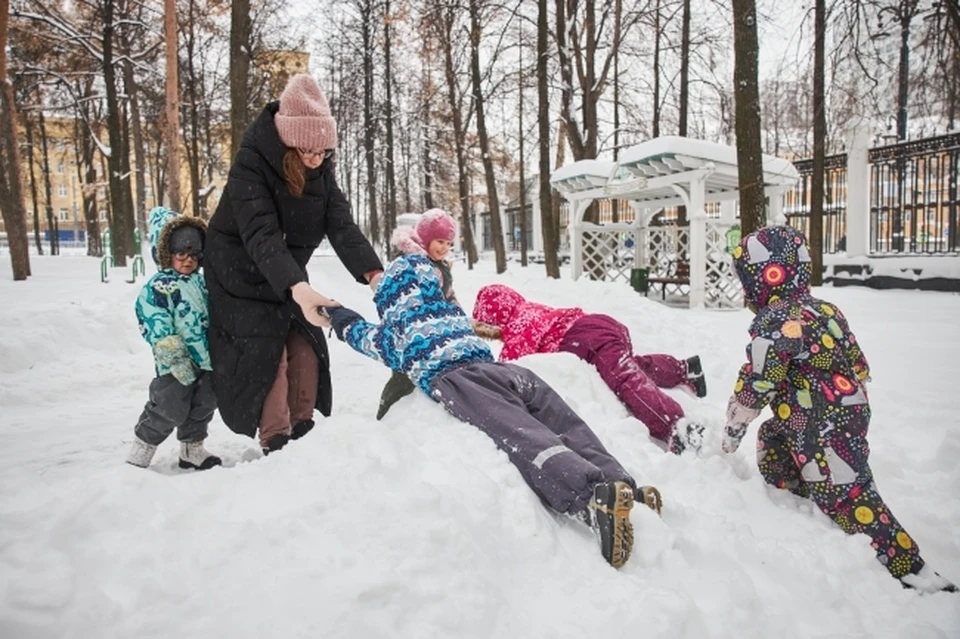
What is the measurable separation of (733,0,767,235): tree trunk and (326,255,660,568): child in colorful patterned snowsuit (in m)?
6.29

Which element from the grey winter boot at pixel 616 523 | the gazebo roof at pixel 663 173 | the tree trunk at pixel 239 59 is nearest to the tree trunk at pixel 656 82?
the gazebo roof at pixel 663 173

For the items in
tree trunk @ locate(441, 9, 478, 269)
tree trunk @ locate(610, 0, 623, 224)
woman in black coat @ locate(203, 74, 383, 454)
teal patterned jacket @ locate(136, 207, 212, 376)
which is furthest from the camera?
tree trunk @ locate(441, 9, 478, 269)

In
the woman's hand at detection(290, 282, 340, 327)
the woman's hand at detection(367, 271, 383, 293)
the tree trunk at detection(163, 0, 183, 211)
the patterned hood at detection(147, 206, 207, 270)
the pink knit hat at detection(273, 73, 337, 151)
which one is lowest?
the woman's hand at detection(290, 282, 340, 327)

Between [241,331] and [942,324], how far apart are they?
812 cm

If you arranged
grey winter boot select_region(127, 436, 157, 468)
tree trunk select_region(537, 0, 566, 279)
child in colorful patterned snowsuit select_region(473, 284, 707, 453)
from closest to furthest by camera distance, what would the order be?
1. grey winter boot select_region(127, 436, 157, 468)
2. child in colorful patterned snowsuit select_region(473, 284, 707, 453)
3. tree trunk select_region(537, 0, 566, 279)

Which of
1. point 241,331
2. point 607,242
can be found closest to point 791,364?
point 241,331

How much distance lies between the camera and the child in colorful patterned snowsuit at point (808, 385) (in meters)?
2.59

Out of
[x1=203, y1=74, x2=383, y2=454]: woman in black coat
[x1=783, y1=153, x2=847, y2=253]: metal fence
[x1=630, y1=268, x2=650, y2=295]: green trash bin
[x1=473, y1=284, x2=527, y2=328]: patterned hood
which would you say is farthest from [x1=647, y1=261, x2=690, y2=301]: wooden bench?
[x1=203, y1=74, x2=383, y2=454]: woman in black coat

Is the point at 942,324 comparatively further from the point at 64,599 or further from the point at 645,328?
the point at 64,599

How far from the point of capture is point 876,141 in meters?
13.4

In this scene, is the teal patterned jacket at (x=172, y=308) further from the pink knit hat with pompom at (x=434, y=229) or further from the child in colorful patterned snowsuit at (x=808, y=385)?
the child in colorful patterned snowsuit at (x=808, y=385)

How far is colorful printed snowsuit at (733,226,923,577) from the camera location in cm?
259

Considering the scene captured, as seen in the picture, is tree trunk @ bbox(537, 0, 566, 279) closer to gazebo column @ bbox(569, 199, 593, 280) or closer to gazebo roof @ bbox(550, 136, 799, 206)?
gazebo column @ bbox(569, 199, 593, 280)

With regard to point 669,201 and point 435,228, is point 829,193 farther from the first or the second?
point 435,228
